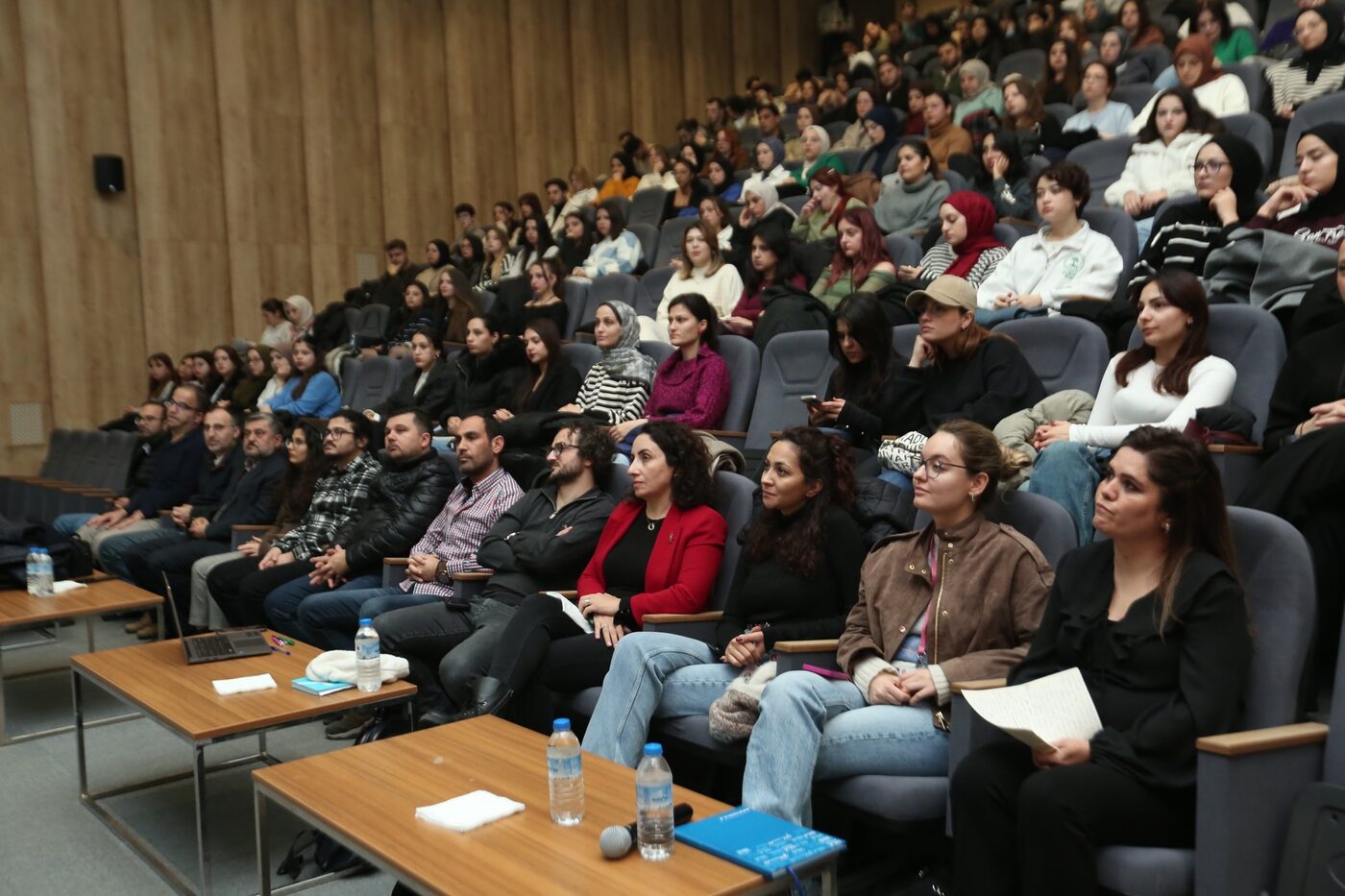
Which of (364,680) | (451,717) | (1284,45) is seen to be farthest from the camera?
(1284,45)

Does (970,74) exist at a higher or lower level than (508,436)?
higher

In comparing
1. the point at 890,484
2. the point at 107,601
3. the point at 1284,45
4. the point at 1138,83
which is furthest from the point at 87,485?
the point at 1284,45

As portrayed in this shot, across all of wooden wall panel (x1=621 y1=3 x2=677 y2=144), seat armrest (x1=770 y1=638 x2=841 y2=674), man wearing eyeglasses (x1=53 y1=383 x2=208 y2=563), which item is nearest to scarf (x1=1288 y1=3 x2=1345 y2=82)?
seat armrest (x1=770 y1=638 x2=841 y2=674)

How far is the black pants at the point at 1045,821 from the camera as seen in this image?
Result: 5.98 feet

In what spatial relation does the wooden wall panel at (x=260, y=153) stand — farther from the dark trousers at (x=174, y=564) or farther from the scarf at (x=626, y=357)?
the scarf at (x=626, y=357)

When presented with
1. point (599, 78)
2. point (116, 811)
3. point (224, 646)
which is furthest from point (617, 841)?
point (599, 78)

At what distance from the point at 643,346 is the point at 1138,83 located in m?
3.43

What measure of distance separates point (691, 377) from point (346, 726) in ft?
6.11

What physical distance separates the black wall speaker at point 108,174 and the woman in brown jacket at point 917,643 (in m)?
7.96

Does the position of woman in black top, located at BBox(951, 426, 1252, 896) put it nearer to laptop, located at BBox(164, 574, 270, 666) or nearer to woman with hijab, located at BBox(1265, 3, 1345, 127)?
laptop, located at BBox(164, 574, 270, 666)

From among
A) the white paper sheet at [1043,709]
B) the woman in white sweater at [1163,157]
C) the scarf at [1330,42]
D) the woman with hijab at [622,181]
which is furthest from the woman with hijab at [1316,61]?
the woman with hijab at [622,181]

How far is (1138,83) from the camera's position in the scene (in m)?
6.32

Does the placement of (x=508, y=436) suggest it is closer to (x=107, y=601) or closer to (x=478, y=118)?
(x=107, y=601)

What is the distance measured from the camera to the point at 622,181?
30.5 feet
